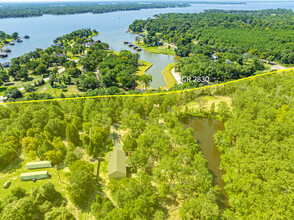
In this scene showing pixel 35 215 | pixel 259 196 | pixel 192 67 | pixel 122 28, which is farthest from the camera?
pixel 122 28

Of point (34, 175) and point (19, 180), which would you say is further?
point (19, 180)

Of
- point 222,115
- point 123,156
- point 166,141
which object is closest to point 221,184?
point 166,141

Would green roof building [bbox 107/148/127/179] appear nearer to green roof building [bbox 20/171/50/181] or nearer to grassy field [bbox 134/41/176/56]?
green roof building [bbox 20/171/50/181]

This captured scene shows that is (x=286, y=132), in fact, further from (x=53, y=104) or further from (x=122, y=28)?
(x=122, y=28)

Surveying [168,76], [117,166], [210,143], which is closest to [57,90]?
[168,76]

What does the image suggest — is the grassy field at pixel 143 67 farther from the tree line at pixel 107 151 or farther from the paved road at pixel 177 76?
the tree line at pixel 107 151

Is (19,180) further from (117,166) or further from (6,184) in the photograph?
(117,166)

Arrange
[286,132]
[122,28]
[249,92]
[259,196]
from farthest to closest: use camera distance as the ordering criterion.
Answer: [122,28] → [249,92] → [286,132] → [259,196]
